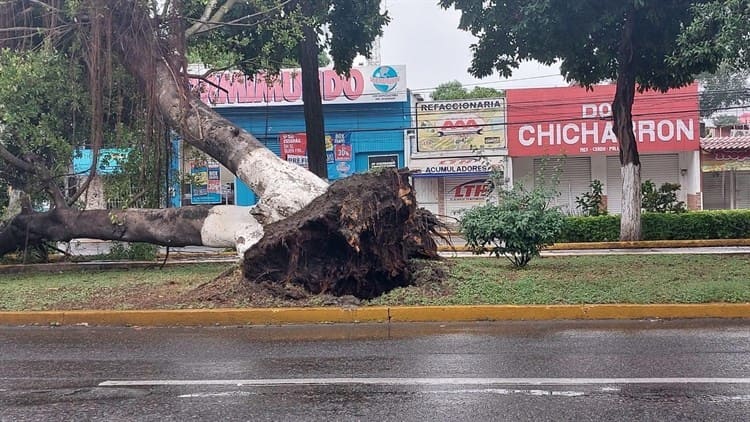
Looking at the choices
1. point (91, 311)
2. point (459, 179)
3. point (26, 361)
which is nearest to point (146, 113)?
point (91, 311)

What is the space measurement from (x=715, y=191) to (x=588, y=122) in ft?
24.8

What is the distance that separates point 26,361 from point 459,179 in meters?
23.5

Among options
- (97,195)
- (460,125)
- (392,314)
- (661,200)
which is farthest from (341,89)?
(392,314)

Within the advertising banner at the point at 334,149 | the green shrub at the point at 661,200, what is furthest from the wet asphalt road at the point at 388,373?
the advertising banner at the point at 334,149

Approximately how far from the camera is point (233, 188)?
29.8 metres

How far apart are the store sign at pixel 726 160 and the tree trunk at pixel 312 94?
19.3 metres

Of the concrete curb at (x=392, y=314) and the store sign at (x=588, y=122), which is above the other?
the store sign at (x=588, y=122)

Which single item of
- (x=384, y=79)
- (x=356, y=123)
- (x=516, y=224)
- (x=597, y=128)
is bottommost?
(x=516, y=224)

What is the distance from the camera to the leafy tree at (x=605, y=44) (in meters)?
14.5

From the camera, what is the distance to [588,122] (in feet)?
92.2

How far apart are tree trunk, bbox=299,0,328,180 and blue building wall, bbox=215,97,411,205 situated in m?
11.2

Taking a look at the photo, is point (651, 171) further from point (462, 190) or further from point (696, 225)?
point (696, 225)

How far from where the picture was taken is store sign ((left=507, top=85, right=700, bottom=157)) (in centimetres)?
2781

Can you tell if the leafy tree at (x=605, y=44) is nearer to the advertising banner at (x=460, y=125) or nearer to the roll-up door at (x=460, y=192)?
the advertising banner at (x=460, y=125)
